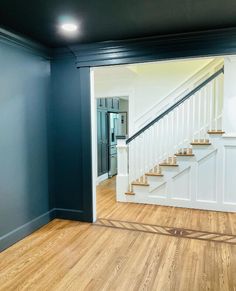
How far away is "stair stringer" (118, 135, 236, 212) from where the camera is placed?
397cm

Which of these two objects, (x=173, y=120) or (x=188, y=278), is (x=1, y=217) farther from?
(x=173, y=120)

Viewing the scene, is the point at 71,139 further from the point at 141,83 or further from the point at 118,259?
the point at 141,83

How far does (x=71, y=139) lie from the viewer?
11.8 feet

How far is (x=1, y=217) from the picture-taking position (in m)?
2.79

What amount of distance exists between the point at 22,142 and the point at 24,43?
1.20m

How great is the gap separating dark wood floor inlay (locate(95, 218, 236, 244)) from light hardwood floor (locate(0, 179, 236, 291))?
8 cm

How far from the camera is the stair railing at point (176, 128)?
4109mm

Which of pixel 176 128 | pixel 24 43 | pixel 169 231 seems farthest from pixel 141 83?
pixel 169 231

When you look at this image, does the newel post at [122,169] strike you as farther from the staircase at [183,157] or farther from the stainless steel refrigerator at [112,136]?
the stainless steel refrigerator at [112,136]

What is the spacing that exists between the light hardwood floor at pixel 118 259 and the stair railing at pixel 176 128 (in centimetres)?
122

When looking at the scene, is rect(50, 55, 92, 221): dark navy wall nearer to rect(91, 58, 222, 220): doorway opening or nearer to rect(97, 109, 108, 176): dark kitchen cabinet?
rect(91, 58, 222, 220): doorway opening

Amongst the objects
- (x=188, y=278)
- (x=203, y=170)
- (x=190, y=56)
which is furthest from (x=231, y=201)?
(x=190, y=56)

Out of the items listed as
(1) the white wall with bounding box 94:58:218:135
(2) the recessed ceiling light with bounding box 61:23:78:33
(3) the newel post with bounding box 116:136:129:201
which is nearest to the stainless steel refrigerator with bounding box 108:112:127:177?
Result: (1) the white wall with bounding box 94:58:218:135

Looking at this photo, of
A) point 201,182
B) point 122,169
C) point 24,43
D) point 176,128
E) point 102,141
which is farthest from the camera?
point 102,141
